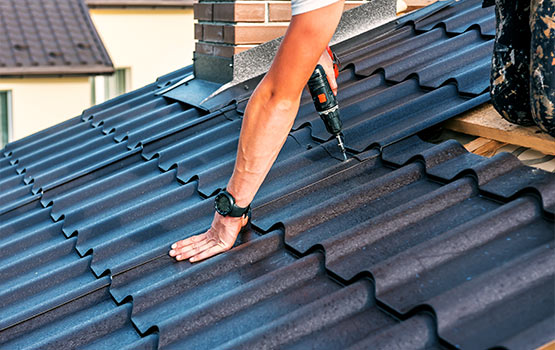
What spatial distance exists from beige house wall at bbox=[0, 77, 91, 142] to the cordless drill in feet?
36.3

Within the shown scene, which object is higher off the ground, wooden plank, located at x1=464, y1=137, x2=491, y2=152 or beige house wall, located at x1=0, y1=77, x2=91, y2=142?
wooden plank, located at x1=464, y1=137, x2=491, y2=152

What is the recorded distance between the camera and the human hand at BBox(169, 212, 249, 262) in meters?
2.51

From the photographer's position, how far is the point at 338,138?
2.99 meters

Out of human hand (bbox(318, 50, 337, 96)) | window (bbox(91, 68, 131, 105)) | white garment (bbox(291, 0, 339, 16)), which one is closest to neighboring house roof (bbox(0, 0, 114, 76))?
window (bbox(91, 68, 131, 105))

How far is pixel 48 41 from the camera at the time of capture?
1314 centimetres

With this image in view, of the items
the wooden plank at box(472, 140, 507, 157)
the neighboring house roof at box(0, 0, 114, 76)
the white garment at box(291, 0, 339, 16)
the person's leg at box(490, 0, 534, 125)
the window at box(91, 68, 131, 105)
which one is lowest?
the window at box(91, 68, 131, 105)

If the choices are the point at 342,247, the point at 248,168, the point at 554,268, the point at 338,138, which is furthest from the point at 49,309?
the point at 554,268

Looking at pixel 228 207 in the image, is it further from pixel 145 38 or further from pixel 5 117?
pixel 145 38

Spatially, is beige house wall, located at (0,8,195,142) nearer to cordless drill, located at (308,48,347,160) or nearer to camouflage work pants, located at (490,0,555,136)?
cordless drill, located at (308,48,347,160)

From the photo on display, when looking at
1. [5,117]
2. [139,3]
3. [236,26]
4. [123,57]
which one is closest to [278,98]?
[236,26]

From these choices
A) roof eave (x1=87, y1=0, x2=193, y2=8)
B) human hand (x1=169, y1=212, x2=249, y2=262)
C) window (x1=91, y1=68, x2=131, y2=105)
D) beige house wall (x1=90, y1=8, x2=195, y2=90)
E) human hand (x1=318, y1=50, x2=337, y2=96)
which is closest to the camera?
human hand (x1=169, y1=212, x2=249, y2=262)

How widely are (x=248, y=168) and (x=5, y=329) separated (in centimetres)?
103

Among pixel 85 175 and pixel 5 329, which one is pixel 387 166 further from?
pixel 85 175

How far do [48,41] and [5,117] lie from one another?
1.80m
